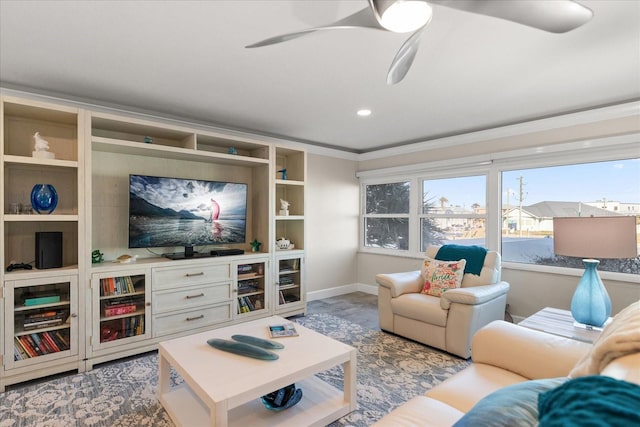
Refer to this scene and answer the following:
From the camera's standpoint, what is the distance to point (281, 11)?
1727 millimetres

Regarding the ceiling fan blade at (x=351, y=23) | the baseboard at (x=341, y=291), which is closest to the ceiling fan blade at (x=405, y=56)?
the ceiling fan blade at (x=351, y=23)

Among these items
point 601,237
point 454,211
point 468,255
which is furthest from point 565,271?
point 601,237

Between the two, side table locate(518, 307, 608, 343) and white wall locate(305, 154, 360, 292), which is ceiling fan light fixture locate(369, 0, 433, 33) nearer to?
side table locate(518, 307, 608, 343)

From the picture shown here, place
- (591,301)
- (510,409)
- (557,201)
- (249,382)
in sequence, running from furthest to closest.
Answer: (557,201), (591,301), (249,382), (510,409)

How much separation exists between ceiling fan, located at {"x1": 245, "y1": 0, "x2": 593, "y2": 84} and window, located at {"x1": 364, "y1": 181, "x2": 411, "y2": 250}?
3456 millimetres

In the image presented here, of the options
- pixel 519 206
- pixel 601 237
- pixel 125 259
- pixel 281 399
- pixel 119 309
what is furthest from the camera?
pixel 519 206

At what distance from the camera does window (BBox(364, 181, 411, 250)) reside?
4.86m

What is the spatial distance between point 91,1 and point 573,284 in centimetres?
440

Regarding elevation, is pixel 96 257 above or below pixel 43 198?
below

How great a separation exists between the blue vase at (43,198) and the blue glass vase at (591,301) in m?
4.00

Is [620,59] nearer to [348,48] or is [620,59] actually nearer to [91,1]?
[348,48]

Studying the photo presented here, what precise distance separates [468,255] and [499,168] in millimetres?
1217

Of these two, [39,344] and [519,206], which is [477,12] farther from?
[39,344]

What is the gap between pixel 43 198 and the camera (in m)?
2.54
